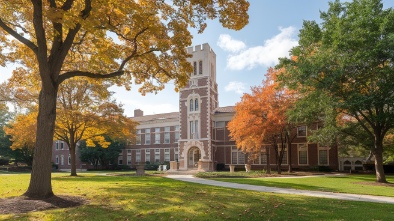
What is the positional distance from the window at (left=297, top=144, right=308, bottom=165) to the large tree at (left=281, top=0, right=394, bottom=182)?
18657mm

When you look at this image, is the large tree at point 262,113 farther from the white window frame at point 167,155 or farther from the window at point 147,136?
the window at point 147,136

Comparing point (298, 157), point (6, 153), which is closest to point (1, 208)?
point (298, 157)

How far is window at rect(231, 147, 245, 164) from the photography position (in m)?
41.8

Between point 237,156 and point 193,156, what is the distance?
5.59 m

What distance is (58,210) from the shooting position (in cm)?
824

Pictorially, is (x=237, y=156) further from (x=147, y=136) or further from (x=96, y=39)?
(x=96, y=39)

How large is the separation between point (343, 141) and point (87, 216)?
2662cm

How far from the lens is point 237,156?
138 ft

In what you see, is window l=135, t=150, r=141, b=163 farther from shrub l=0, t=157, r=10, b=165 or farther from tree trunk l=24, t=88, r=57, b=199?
tree trunk l=24, t=88, r=57, b=199

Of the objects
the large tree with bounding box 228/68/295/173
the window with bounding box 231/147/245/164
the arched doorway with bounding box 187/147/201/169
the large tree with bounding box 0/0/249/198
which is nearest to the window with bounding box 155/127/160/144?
the arched doorway with bounding box 187/147/201/169

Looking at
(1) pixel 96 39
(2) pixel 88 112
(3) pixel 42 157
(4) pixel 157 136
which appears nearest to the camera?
(3) pixel 42 157

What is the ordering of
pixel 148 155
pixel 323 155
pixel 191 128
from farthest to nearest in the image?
pixel 148 155, pixel 191 128, pixel 323 155

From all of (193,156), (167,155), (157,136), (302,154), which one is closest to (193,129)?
(193,156)

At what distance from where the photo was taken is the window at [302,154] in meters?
38.9
